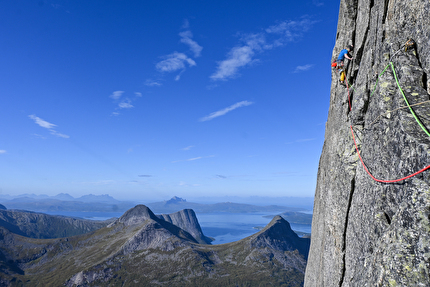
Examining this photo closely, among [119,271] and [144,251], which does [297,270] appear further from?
[119,271]

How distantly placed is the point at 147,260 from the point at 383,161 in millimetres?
140686

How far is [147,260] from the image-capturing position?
126 m

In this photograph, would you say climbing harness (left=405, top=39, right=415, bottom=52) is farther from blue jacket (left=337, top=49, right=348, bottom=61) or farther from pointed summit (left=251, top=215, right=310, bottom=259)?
pointed summit (left=251, top=215, right=310, bottom=259)

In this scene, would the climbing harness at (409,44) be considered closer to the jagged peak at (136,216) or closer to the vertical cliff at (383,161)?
the vertical cliff at (383,161)

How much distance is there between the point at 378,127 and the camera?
9.22 m

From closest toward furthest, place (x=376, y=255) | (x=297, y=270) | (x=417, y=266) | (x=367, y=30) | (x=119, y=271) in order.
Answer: (x=417, y=266), (x=376, y=255), (x=367, y=30), (x=119, y=271), (x=297, y=270)

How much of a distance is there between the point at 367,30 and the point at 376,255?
12537mm

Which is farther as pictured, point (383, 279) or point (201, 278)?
point (201, 278)

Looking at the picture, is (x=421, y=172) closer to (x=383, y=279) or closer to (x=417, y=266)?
(x=417, y=266)

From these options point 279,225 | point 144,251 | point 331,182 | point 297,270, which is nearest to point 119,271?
point 144,251

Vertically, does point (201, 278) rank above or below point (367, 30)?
below

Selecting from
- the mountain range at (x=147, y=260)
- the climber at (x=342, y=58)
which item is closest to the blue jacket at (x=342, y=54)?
the climber at (x=342, y=58)

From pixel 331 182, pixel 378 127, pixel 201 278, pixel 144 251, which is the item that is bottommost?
pixel 201 278

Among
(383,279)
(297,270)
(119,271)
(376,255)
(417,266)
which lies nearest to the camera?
(417,266)
